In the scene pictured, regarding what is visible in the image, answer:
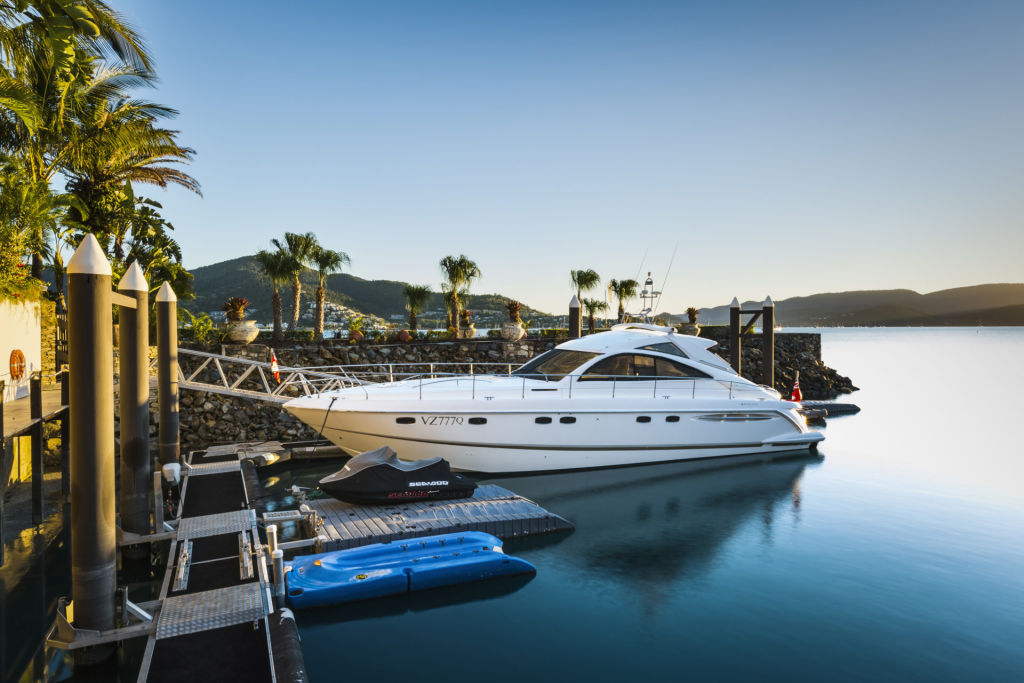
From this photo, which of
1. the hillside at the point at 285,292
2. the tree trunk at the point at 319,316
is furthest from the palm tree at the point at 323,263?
the hillside at the point at 285,292

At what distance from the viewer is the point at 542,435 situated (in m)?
11.9

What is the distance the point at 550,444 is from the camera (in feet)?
39.3

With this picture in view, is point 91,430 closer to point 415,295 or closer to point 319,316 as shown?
point 319,316

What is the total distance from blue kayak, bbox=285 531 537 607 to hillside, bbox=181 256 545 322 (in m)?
55.9

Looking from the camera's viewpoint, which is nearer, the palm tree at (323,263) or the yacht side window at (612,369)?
the yacht side window at (612,369)

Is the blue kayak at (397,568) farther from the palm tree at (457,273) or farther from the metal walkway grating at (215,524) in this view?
the palm tree at (457,273)

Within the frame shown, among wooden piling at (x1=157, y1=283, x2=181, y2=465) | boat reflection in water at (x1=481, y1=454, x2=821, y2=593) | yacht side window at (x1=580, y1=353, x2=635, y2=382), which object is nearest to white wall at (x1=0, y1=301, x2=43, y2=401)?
wooden piling at (x1=157, y1=283, x2=181, y2=465)

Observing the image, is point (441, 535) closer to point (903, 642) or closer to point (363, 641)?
point (363, 641)

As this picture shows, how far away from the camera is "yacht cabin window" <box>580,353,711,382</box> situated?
12.7 metres

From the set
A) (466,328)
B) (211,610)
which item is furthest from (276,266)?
(211,610)

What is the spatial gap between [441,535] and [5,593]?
5.29 metres

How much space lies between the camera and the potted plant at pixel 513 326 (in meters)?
22.2

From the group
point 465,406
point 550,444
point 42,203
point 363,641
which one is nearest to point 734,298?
point 550,444

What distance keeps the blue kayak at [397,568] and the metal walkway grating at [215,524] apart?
1.44 meters
